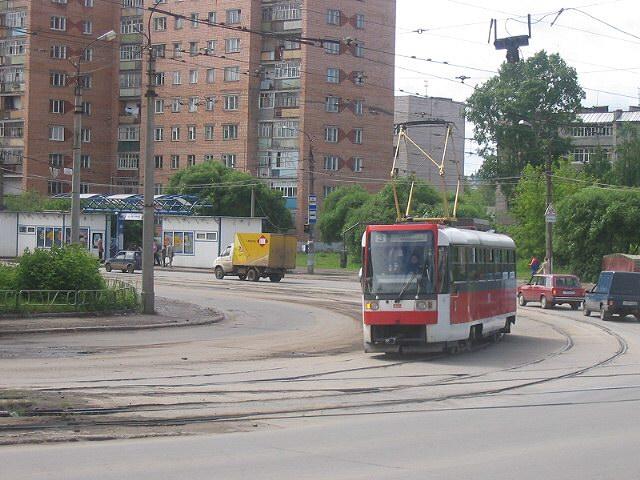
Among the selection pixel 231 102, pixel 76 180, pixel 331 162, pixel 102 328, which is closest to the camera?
pixel 102 328

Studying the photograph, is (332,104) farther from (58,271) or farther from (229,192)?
(58,271)

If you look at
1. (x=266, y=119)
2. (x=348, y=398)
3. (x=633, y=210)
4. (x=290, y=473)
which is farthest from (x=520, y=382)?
(x=266, y=119)

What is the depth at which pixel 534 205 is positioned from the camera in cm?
6700

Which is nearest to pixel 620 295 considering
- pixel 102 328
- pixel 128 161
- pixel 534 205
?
pixel 102 328

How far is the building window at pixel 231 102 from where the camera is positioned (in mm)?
86875

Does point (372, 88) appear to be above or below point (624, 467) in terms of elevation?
above

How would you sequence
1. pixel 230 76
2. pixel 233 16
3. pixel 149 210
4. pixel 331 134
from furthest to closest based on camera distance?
pixel 230 76 < pixel 233 16 < pixel 331 134 < pixel 149 210

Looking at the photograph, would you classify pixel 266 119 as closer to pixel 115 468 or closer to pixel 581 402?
pixel 581 402

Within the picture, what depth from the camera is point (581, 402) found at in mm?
15258

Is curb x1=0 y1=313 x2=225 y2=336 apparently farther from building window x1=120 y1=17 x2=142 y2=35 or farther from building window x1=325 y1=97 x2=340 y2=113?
building window x1=120 y1=17 x2=142 y2=35

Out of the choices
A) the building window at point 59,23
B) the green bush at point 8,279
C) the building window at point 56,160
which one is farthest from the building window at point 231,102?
the green bush at point 8,279

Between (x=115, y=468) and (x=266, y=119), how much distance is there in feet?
257

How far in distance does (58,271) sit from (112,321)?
8.79 ft

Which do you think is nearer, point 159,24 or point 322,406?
point 322,406
